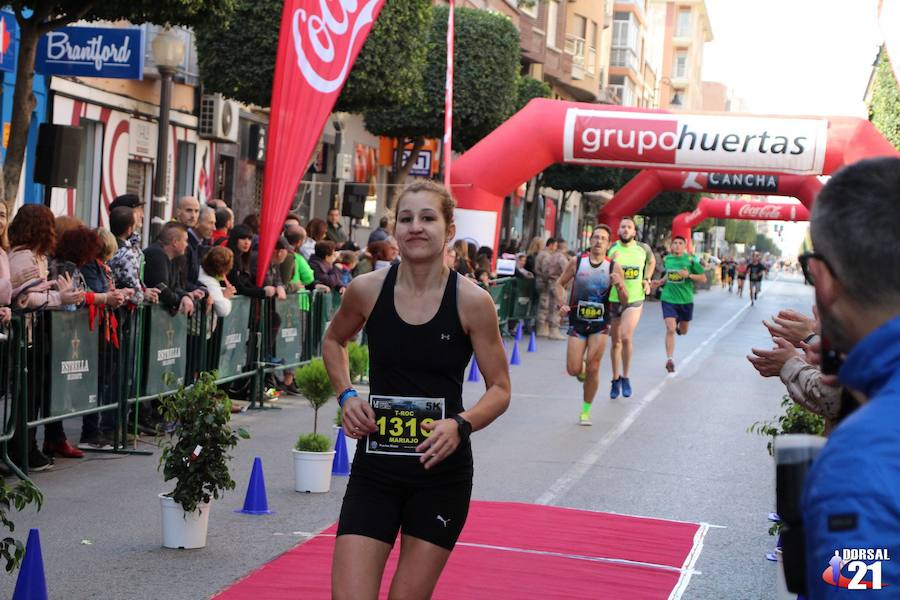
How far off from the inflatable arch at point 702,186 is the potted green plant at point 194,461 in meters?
26.2

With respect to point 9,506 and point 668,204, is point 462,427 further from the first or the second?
point 668,204

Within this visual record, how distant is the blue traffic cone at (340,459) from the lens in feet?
32.9

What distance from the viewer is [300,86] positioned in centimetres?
1166

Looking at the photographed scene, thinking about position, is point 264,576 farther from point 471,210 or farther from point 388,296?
point 471,210

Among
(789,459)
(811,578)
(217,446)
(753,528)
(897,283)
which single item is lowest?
(753,528)

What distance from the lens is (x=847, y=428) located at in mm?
1731

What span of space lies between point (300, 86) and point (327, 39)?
0.53 metres

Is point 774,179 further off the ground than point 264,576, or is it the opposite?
point 774,179

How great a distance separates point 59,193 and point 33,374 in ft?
40.3

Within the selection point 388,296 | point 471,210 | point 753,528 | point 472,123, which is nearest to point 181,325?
point 753,528

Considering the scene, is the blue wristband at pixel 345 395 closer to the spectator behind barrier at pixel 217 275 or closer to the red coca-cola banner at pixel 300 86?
the red coca-cola banner at pixel 300 86

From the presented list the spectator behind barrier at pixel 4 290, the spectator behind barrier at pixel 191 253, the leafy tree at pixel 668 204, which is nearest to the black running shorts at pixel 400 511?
the spectator behind barrier at pixel 4 290

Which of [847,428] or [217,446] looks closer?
[847,428]

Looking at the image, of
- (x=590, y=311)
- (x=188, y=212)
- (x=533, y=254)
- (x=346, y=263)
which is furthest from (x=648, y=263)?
(x=533, y=254)
